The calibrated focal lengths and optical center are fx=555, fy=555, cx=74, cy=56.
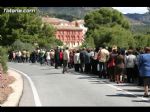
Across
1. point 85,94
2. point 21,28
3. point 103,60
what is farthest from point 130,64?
point 21,28

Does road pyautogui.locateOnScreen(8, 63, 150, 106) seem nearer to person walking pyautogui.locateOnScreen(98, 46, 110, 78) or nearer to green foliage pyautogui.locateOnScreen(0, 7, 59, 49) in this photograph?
person walking pyautogui.locateOnScreen(98, 46, 110, 78)

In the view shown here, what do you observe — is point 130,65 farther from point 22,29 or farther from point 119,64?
point 22,29

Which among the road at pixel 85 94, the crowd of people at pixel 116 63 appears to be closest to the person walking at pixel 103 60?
the crowd of people at pixel 116 63

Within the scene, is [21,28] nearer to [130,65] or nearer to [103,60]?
[103,60]

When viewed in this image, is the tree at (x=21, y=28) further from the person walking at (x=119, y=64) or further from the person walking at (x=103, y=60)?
the person walking at (x=119, y=64)

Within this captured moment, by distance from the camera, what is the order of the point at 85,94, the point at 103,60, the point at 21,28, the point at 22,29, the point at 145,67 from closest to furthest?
the point at 145,67 → the point at 85,94 → the point at 103,60 → the point at 22,29 → the point at 21,28

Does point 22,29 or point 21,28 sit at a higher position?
point 21,28

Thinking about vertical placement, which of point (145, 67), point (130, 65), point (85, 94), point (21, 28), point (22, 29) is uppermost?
point (21, 28)

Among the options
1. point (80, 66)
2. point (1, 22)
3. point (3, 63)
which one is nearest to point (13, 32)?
point (1, 22)

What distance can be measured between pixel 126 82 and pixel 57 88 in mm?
4669

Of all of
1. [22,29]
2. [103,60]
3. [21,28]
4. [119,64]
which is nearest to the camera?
[119,64]

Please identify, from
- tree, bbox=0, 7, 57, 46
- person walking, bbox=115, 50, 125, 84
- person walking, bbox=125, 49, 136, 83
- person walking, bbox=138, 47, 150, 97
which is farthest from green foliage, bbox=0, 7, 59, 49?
person walking, bbox=138, 47, 150, 97

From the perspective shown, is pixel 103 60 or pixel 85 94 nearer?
pixel 85 94

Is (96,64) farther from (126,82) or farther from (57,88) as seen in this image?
(57,88)
